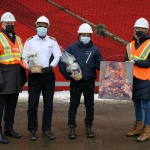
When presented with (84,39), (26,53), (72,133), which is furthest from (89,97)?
(26,53)

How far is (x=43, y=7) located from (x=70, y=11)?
69 cm

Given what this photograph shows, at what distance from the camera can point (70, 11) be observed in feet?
34.1

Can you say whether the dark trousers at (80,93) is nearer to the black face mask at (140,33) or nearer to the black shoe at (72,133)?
the black shoe at (72,133)

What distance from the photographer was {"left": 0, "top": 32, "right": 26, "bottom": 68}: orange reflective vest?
5949mm

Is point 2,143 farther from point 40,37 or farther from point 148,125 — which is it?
point 148,125

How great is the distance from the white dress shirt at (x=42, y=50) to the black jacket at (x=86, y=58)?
0.74ft

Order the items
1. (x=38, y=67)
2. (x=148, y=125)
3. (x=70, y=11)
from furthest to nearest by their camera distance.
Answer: (x=70, y=11), (x=148, y=125), (x=38, y=67)

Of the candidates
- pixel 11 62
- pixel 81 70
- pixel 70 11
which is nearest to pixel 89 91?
pixel 81 70

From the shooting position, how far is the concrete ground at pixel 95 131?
5949 mm

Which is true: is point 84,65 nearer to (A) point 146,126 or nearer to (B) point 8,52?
(B) point 8,52

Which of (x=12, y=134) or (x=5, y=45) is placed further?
(x=12, y=134)

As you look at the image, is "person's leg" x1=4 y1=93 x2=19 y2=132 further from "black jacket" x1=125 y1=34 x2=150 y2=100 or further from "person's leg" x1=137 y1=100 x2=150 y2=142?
"person's leg" x1=137 y1=100 x2=150 y2=142

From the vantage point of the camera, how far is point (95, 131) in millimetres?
6832

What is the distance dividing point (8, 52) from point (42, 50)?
484mm
